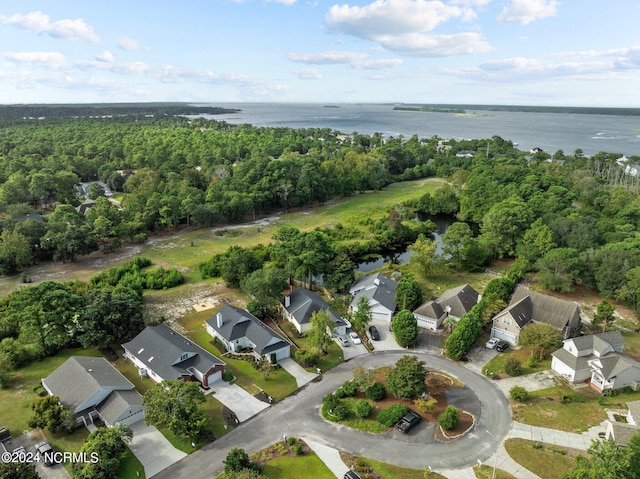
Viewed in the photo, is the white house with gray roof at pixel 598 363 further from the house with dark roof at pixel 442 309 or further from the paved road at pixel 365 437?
the house with dark roof at pixel 442 309

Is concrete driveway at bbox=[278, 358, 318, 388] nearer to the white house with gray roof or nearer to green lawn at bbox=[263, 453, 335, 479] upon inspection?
green lawn at bbox=[263, 453, 335, 479]

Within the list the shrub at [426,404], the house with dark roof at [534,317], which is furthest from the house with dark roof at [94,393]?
the house with dark roof at [534,317]

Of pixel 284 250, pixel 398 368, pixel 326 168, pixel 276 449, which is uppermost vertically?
pixel 326 168

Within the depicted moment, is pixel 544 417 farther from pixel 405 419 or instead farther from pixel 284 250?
pixel 284 250

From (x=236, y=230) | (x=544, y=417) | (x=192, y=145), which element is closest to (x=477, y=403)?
(x=544, y=417)

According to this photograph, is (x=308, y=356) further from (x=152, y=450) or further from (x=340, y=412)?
(x=152, y=450)

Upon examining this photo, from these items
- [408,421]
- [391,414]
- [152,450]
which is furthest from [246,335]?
[408,421]

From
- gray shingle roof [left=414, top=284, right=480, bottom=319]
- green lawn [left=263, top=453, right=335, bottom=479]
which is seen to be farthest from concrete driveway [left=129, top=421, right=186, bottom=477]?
gray shingle roof [left=414, top=284, right=480, bottom=319]
